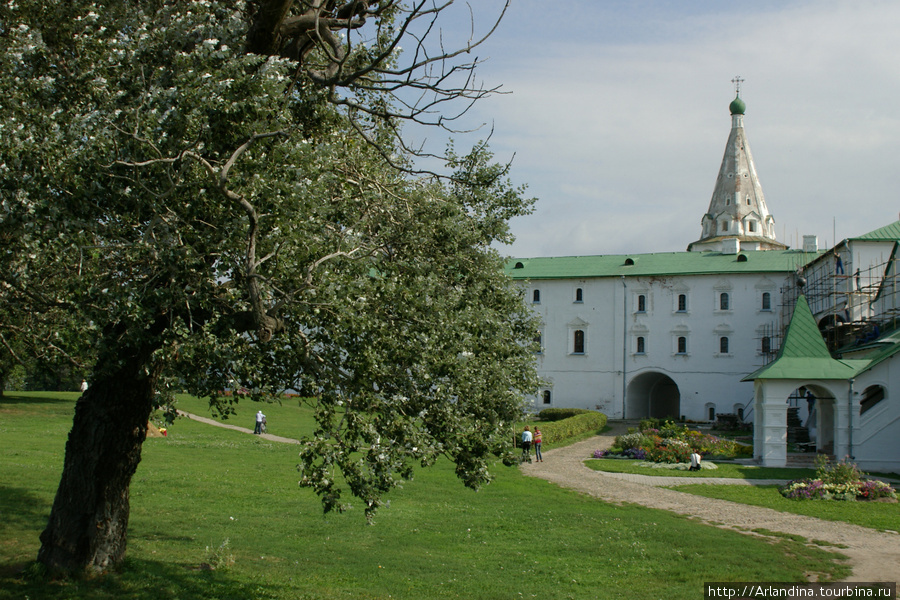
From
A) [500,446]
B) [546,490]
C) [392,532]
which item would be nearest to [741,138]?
[546,490]

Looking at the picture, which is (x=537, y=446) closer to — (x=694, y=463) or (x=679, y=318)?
(x=694, y=463)

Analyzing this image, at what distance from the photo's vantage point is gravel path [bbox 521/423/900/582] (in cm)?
1337

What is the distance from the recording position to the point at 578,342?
52.7m

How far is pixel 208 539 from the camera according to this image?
42.3 feet

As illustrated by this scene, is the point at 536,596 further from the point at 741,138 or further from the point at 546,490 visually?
the point at 741,138

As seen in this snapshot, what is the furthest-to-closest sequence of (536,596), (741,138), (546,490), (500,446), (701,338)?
(741,138), (701,338), (546,490), (536,596), (500,446)

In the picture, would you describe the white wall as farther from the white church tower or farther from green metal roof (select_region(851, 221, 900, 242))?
the white church tower


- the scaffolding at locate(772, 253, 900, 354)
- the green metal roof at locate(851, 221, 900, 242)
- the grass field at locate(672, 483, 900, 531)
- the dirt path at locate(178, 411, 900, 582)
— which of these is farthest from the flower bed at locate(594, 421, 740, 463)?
the green metal roof at locate(851, 221, 900, 242)

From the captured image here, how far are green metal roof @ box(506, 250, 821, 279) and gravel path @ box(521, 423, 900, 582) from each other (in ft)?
79.9

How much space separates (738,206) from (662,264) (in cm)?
1680

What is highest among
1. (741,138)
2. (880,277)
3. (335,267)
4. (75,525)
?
(741,138)

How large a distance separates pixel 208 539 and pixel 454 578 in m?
4.52

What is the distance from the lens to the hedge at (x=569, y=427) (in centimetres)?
3394

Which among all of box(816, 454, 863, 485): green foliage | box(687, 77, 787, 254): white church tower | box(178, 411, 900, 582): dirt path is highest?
box(687, 77, 787, 254): white church tower
